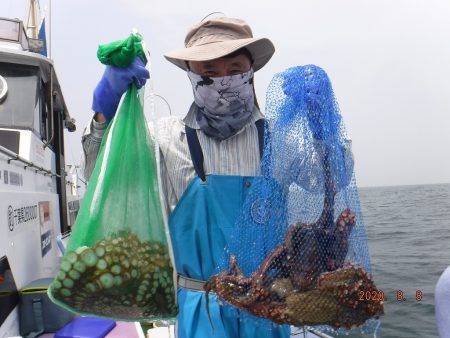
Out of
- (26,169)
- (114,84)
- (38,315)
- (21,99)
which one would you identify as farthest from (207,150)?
(21,99)

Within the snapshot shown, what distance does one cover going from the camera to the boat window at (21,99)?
480 cm

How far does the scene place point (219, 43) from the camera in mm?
1846

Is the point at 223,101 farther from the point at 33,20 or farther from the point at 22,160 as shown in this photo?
the point at 33,20

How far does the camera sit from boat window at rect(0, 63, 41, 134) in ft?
15.7

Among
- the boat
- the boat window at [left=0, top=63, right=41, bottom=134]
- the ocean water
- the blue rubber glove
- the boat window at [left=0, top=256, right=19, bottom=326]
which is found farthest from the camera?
the ocean water

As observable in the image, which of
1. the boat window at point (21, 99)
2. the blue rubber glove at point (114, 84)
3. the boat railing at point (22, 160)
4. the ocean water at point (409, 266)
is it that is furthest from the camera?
the ocean water at point (409, 266)

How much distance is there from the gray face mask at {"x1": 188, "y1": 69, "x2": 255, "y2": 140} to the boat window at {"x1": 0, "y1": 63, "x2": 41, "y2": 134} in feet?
11.5

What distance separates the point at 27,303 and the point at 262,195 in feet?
8.10

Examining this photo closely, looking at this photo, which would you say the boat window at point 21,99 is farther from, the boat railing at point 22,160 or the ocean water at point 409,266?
the ocean water at point 409,266

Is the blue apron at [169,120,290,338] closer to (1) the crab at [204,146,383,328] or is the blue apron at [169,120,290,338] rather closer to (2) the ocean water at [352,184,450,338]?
(1) the crab at [204,146,383,328]

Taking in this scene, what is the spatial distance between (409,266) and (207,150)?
497 inches

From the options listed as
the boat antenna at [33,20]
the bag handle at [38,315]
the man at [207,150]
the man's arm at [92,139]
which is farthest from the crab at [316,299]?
the boat antenna at [33,20]

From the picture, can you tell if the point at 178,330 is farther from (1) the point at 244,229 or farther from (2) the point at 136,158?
(2) the point at 136,158

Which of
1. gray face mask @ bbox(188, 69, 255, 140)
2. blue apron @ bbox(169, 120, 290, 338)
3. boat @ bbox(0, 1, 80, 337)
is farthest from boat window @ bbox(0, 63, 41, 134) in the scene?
blue apron @ bbox(169, 120, 290, 338)
